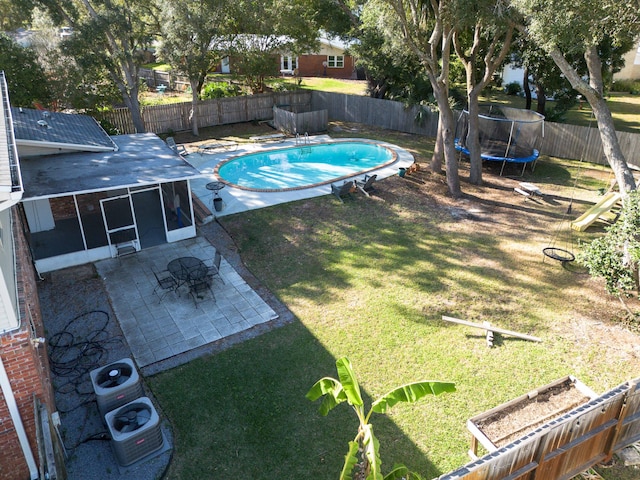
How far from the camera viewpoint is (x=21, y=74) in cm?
2012

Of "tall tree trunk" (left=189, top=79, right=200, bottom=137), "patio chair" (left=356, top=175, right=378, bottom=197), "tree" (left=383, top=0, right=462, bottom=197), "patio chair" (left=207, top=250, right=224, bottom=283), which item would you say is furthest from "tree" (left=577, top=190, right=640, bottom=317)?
"tall tree trunk" (left=189, top=79, right=200, bottom=137)

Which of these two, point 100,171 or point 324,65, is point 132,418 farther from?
point 324,65

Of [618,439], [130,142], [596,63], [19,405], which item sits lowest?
[618,439]

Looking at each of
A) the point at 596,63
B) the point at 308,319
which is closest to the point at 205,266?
the point at 308,319

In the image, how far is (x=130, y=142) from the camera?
57.8 feet

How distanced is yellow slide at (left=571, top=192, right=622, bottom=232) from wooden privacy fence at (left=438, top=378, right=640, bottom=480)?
956 centimetres

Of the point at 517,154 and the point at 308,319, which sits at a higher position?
the point at 517,154

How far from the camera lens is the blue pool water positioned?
21562mm

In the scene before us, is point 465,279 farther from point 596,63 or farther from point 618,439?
point 596,63

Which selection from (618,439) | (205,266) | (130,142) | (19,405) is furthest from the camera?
(130,142)

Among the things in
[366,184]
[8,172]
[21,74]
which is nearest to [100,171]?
[8,172]

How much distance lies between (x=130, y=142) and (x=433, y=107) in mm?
17013

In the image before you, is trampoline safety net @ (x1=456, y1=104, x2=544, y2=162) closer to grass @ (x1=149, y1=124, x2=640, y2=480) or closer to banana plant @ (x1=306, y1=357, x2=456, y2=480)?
grass @ (x1=149, y1=124, x2=640, y2=480)

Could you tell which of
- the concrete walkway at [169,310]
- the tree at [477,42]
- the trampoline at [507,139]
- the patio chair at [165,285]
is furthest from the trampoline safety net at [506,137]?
the patio chair at [165,285]
